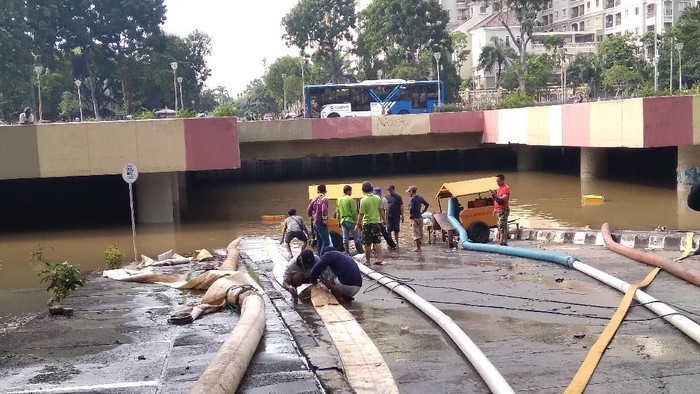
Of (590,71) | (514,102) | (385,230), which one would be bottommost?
(385,230)

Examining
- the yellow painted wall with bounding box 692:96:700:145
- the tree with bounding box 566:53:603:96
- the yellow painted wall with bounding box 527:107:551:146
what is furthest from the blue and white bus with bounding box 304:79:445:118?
the tree with bounding box 566:53:603:96

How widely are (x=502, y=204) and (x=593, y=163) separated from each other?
22.1m

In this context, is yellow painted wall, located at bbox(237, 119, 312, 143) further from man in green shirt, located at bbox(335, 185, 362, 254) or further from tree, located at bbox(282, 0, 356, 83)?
tree, located at bbox(282, 0, 356, 83)

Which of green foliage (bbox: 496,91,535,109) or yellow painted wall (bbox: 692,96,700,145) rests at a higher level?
green foliage (bbox: 496,91,535,109)

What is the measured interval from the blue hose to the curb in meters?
2.52

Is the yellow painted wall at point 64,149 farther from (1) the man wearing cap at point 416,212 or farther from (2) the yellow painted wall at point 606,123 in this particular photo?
(2) the yellow painted wall at point 606,123

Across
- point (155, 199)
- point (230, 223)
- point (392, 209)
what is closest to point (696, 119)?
point (392, 209)

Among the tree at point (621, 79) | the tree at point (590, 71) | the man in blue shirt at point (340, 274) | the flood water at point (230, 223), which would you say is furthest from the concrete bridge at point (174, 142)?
the tree at point (590, 71)

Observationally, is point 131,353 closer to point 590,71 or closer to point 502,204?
point 502,204

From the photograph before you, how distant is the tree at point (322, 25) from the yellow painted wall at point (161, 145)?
59.3 m

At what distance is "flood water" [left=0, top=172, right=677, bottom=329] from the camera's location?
2152 centimetres

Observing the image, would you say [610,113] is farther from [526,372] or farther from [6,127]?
[526,372]

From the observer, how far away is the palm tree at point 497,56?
8506 centimetres

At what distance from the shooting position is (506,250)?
16.5 metres
